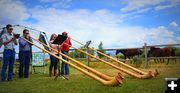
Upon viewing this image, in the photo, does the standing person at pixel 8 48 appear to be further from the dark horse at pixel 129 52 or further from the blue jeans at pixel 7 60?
the dark horse at pixel 129 52

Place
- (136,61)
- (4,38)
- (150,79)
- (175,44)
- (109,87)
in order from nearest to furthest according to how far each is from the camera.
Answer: (109,87), (150,79), (4,38), (175,44), (136,61)

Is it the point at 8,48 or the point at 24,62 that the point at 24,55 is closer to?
the point at 24,62

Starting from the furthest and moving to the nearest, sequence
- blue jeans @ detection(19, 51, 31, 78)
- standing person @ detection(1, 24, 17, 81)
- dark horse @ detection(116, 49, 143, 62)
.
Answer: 1. dark horse @ detection(116, 49, 143, 62)
2. blue jeans @ detection(19, 51, 31, 78)
3. standing person @ detection(1, 24, 17, 81)

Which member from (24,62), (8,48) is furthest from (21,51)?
(8,48)

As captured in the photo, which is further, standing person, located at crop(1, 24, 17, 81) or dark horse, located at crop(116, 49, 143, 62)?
dark horse, located at crop(116, 49, 143, 62)

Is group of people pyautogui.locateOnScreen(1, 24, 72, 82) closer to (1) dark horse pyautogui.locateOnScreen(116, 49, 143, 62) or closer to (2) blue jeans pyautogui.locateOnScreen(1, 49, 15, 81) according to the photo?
(2) blue jeans pyautogui.locateOnScreen(1, 49, 15, 81)

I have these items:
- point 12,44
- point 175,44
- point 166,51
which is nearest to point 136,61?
point 175,44

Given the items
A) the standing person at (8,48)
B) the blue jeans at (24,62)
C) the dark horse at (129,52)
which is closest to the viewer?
the standing person at (8,48)

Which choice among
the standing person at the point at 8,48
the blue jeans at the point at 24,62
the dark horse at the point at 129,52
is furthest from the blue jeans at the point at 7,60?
the dark horse at the point at 129,52

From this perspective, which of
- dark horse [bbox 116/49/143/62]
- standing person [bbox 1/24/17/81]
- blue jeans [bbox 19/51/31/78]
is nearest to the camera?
standing person [bbox 1/24/17/81]

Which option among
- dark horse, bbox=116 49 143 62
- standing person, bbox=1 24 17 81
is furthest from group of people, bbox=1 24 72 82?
dark horse, bbox=116 49 143 62

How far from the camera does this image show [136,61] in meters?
12.0

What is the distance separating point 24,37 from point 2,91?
127 inches

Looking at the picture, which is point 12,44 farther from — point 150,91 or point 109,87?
point 150,91
